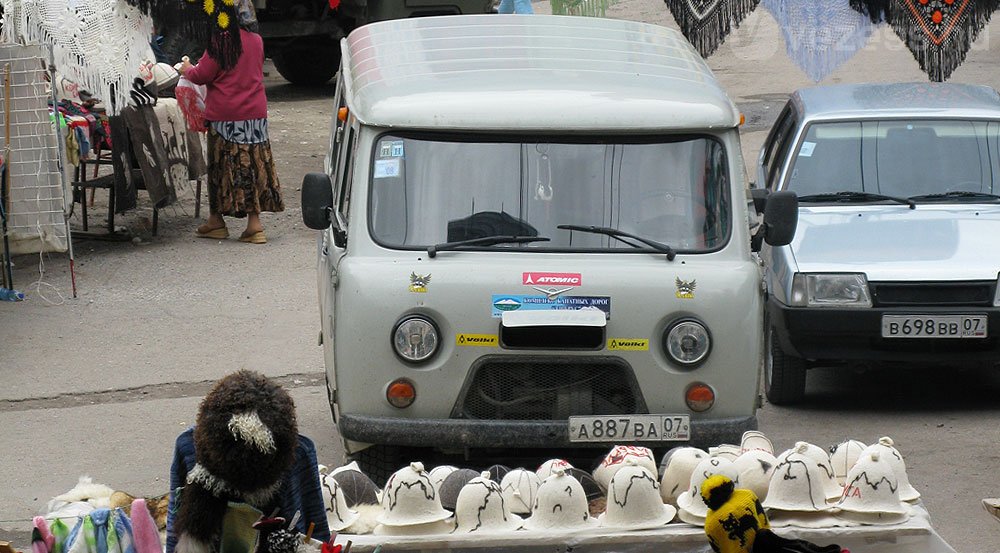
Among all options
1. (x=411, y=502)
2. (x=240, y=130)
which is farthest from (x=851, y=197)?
(x=240, y=130)

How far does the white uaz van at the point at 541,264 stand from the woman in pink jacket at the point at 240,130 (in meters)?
5.02

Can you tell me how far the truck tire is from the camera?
1958 centimetres

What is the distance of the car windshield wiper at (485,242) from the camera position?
5.96 meters

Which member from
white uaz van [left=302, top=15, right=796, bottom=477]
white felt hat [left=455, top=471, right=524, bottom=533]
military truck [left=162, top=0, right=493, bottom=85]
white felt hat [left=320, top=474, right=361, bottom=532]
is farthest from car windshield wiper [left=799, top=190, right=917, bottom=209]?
military truck [left=162, top=0, right=493, bottom=85]

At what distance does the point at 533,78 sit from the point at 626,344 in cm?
132

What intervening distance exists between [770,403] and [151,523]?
4.91 meters

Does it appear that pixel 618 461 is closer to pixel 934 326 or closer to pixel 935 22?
pixel 934 326

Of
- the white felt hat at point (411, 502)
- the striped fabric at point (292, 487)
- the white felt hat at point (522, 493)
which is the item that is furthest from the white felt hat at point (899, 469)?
the striped fabric at point (292, 487)

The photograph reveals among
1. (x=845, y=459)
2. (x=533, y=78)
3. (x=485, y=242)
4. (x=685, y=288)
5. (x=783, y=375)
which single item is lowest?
(x=783, y=375)

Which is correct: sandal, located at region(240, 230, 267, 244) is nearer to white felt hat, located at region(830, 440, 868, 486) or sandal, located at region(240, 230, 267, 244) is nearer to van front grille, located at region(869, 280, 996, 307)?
van front grille, located at region(869, 280, 996, 307)

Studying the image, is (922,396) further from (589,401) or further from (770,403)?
(589,401)

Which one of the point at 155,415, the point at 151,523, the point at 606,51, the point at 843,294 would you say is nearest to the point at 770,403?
the point at 843,294

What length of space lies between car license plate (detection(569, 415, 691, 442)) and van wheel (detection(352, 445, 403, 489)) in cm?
81

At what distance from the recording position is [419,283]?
5.82 metres
